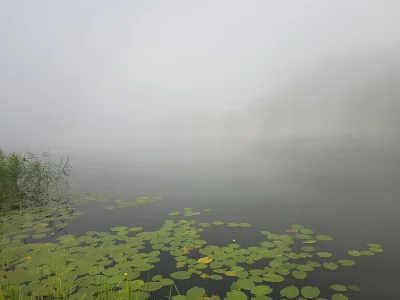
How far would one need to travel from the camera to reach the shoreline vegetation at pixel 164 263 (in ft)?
17.3

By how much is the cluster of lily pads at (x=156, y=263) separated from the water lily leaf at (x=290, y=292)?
0.02m

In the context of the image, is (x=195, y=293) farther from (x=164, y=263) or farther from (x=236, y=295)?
(x=164, y=263)

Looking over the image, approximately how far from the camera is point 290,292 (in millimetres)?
5180

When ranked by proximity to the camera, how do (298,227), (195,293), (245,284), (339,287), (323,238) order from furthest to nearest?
(298,227)
(323,238)
(339,287)
(245,284)
(195,293)

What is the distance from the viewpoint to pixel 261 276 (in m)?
5.89

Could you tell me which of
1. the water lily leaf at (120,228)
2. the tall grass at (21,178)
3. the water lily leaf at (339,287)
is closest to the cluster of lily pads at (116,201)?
the tall grass at (21,178)

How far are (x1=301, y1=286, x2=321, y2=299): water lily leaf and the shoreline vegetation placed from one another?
2 cm

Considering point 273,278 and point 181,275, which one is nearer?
point 273,278

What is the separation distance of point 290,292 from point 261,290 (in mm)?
611

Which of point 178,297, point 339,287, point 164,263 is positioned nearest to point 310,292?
point 339,287

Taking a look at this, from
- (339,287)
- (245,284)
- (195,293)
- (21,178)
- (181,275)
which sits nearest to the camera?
(195,293)

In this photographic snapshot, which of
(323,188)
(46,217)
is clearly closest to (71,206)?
(46,217)

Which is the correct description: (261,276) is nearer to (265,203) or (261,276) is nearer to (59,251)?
(59,251)

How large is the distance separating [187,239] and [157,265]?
1721mm
